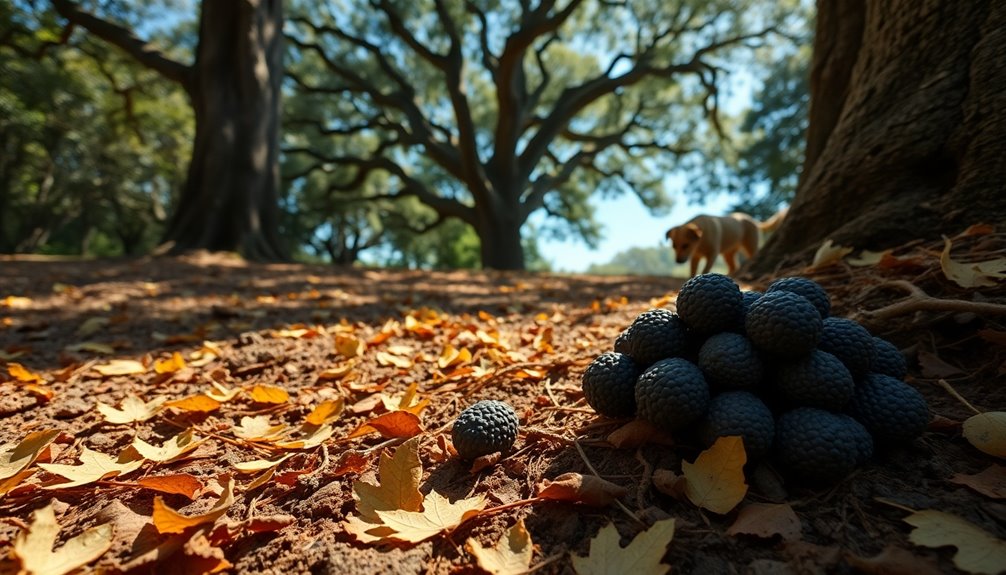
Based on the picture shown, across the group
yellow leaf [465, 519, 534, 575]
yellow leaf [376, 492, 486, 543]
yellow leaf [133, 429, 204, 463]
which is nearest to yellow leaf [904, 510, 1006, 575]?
yellow leaf [465, 519, 534, 575]

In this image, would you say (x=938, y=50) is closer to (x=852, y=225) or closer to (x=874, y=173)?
(x=874, y=173)

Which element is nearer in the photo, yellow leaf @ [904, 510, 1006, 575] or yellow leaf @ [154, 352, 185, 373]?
yellow leaf @ [904, 510, 1006, 575]

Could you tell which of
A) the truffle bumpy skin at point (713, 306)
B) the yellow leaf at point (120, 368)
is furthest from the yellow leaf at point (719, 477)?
the yellow leaf at point (120, 368)

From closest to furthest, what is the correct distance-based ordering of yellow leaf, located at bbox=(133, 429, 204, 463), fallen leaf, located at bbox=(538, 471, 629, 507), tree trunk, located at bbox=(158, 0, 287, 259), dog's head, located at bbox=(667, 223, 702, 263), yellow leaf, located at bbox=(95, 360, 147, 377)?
fallen leaf, located at bbox=(538, 471, 629, 507) < yellow leaf, located at bbox=(133, 429, 204, 463) < yellow leaf, located at bbox=(95, 360, 147, 377) < dog's head, located at bbox=(667, 223, 702, 263) < tree trunk, located at bbox=(158, 0, 287, 259)

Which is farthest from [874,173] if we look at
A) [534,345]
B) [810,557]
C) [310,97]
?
[310,97]

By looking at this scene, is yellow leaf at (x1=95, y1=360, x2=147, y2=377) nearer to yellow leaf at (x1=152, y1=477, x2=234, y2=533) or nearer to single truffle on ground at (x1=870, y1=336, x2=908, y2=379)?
yellow leaf at (x1=152, y1=477, x2=234, y2=533)

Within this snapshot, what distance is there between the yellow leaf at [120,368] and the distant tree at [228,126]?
172 inches

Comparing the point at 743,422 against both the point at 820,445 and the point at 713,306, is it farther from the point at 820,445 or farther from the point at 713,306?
the point at 713,306

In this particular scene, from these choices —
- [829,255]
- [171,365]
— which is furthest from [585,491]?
[171,365]

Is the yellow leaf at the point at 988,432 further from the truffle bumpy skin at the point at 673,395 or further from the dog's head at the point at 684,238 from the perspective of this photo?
the dog's head at the point at 684,238

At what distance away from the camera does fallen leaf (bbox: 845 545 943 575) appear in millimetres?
561

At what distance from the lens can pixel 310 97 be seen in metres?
16.4

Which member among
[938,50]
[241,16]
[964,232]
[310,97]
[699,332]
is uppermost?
[310,97]

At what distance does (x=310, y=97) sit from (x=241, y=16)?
11.5 meters
